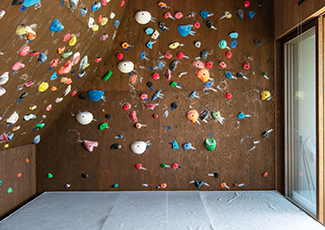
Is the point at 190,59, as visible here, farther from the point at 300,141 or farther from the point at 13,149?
the point at 13,149

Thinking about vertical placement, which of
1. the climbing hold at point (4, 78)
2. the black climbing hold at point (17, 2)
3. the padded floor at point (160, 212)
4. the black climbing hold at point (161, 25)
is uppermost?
the black climbing hold at point (161, 25)

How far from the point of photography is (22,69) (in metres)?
1.93

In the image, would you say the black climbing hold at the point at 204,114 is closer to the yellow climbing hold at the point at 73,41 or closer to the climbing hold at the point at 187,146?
the climbing hold at the point at 187,146

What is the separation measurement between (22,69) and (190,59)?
210cm

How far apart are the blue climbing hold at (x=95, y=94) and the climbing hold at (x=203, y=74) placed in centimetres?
136

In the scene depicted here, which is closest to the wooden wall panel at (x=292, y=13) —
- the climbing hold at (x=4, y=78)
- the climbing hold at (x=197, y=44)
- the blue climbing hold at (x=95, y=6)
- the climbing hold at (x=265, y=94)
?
the climbing hold at (x=265, y=94)

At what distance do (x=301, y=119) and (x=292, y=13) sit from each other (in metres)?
1.27

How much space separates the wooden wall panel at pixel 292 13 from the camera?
2.43 meters

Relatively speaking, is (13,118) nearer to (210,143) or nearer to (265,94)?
(210,143)

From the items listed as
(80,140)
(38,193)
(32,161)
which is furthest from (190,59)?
(38,193)

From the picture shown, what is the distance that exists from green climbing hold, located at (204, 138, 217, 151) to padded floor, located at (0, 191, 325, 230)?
614 millimetres

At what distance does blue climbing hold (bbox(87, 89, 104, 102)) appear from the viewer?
3297 millimetres

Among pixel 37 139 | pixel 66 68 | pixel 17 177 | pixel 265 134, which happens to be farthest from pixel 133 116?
pixel 265 134

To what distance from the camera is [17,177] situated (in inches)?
116
